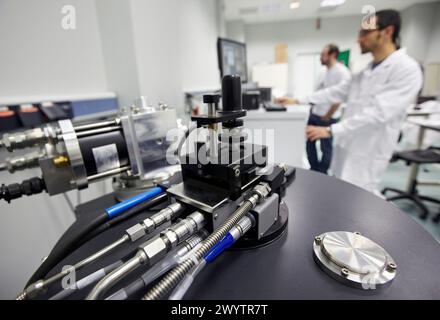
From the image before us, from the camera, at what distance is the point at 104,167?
0.47 m

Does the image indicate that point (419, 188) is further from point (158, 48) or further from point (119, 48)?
point (119, 48)

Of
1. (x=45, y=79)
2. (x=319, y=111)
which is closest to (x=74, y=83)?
(x=45, y=79)

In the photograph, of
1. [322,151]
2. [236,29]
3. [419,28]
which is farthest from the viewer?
[236,29]

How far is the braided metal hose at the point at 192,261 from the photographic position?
224 mm

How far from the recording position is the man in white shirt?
210cm

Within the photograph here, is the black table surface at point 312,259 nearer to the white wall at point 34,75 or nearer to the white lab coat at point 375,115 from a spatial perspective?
the white wall at point 34,75

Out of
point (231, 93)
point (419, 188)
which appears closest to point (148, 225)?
point (231, 93)

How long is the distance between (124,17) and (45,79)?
39cm

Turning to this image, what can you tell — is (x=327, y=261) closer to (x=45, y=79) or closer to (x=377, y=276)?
(x=377, y=276)

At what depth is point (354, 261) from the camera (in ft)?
0.95

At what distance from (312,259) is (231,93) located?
0.28 meters

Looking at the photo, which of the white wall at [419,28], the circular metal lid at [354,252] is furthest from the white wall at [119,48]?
the white wall at [419,28]

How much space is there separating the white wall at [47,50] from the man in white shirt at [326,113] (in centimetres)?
176

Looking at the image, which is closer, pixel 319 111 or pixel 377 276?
pixel 377 276
